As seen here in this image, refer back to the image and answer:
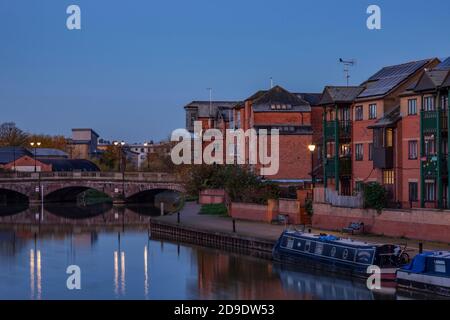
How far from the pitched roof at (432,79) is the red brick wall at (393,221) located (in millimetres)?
7317

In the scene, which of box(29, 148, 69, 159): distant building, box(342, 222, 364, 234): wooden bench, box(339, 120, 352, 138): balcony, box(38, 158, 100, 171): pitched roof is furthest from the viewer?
box(29, 148, 69, 159): distant building

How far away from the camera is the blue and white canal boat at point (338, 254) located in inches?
1681

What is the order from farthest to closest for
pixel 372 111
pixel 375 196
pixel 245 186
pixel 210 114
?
pixel 210 114 → pixel 245 186 → pixel 372 111 → pixel 375 196

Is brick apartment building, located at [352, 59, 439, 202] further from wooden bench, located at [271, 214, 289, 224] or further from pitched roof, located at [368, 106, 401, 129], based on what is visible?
wooden bench, located at [271, 214, 289, 224]

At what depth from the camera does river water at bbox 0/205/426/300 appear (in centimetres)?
4316

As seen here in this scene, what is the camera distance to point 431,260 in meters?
39.0

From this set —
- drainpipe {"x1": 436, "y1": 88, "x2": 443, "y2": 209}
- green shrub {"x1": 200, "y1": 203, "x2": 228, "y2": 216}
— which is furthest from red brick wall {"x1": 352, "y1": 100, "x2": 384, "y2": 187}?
green shrub {"x1": 200, "y1": 203, "x2": 228, "y2": 216}

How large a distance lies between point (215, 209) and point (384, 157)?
2321 centimetres

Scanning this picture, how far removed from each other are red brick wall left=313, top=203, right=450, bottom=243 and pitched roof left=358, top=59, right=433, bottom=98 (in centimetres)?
869

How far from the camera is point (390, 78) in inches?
2458

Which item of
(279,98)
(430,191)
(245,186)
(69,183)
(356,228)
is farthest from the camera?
(69,183)

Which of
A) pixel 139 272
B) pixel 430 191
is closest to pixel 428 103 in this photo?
pixel 430 191

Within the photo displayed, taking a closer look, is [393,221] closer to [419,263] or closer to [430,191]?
[430,191]

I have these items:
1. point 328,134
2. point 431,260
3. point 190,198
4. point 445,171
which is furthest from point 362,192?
point 190,198
